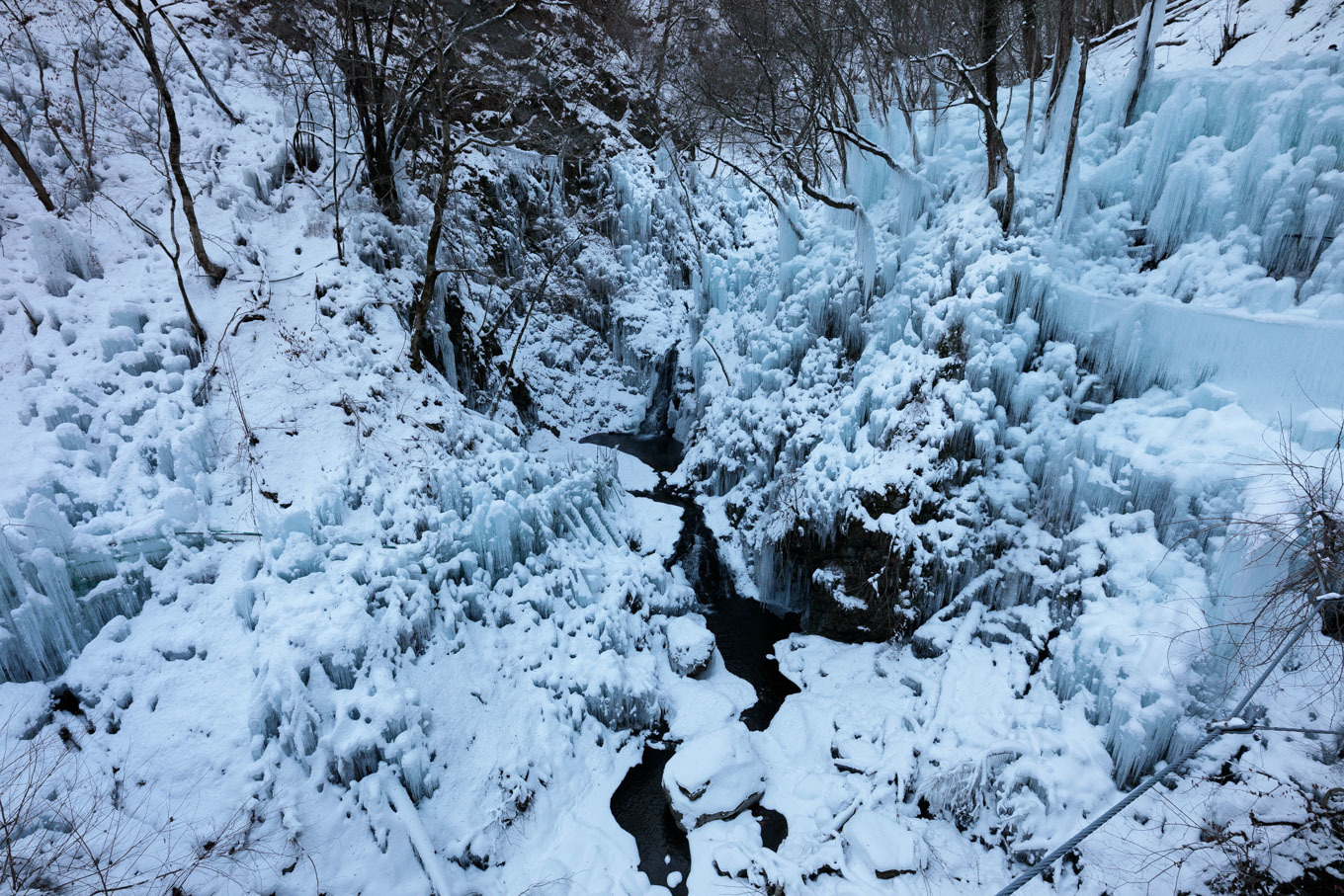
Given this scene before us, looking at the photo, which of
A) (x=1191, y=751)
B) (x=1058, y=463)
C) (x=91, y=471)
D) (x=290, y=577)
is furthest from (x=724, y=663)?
(x=91, y=471)

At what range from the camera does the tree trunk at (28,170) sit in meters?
7.45

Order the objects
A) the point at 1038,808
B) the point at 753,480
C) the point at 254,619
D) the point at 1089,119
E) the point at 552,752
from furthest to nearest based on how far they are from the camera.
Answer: the point at 753,480 → the point at 1089,119 → the point at 552,752 → the point at 254,619 → the point at 1038,808

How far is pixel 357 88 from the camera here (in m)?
11.0

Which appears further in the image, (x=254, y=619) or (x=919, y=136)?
(x=919, y=136)

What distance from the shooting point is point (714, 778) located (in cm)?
649

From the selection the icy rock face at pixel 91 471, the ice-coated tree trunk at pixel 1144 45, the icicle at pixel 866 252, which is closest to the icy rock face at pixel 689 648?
the icy rock face at pixel 91 471

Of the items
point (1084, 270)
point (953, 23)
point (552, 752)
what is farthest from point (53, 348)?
point (953, 23)

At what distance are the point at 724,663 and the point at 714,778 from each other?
225 centimetres

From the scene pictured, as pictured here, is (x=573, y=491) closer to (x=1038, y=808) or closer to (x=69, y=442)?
(x=69, y=442)

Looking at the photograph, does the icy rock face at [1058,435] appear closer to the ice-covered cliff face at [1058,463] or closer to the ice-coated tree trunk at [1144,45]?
the ice-covered cliff face at [1058,463]

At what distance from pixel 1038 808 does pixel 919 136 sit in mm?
11435

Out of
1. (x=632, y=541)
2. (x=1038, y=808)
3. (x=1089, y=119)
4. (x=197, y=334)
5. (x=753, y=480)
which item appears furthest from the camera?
(x=753, y=480)

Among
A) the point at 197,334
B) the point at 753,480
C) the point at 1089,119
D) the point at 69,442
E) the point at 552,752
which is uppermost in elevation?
the point at 1089,119

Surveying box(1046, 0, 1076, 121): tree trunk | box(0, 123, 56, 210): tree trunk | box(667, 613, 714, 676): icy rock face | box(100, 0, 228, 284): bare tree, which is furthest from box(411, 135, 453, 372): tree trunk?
box(1046, 0, 1076, 121): tree trunk
